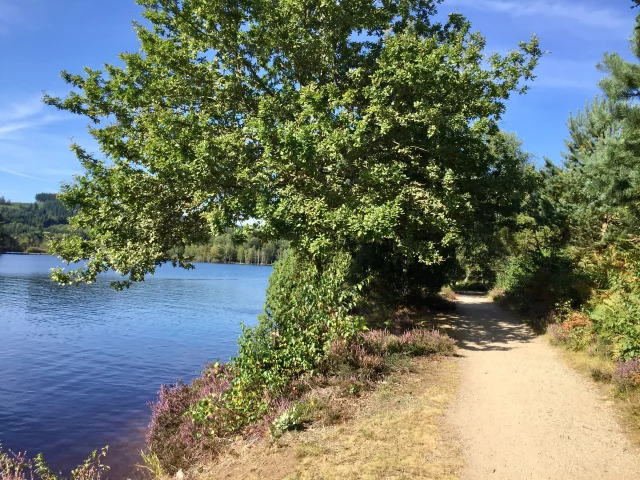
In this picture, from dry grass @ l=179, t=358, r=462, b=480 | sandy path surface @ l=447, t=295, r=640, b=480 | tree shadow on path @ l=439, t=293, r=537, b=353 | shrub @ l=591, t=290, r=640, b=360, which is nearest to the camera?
dry grass @ l=179, t=358, r=462, b=480

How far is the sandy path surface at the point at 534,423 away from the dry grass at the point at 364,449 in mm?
445

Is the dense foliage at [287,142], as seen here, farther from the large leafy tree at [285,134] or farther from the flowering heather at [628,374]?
the flowering heather at [628,374]

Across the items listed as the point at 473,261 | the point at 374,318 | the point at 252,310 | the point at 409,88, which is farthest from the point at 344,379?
the point at 473,261

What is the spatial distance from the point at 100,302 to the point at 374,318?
32.1m

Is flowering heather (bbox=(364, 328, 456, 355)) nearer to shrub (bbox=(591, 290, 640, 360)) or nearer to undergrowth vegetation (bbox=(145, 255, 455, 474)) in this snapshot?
undergrowth vegetation (bbox=(145, 255, 455, 474))

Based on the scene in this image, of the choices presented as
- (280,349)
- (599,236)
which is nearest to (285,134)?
(280,349)

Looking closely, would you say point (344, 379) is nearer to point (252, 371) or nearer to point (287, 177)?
point (252, 371)

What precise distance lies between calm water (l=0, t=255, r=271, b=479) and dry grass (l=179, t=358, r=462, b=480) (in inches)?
183

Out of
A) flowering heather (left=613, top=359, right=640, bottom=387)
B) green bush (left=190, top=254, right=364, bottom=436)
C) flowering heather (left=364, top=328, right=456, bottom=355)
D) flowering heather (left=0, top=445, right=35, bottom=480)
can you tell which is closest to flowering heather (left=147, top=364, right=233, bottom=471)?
green bush (left=190, top=254, right=364, bottom=436)

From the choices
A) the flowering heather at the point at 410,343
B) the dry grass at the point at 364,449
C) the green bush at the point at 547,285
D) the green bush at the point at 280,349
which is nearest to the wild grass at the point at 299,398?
the flowering heather at the point at 410,343

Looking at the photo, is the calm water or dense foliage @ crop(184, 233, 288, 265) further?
dense foliage @ crop(184, 233, 288, 265)

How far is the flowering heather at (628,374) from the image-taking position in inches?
336

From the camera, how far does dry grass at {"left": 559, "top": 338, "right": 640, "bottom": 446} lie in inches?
292

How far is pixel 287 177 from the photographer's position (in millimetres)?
14391
